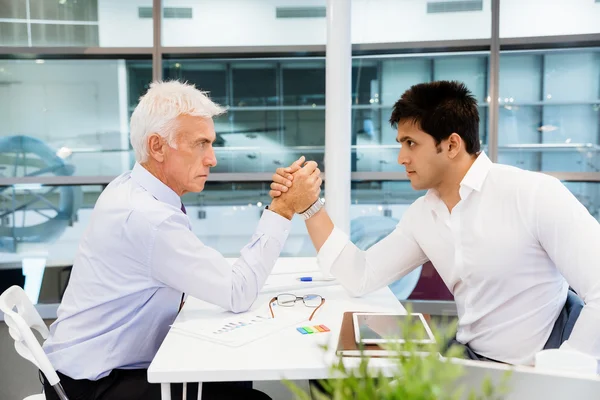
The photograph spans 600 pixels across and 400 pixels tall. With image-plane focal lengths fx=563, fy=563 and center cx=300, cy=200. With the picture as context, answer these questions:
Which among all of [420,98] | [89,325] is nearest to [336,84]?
[420,98]

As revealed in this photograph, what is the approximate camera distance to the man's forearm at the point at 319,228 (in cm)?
209

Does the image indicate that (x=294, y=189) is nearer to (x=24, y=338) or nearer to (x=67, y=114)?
(x=24, y=338)

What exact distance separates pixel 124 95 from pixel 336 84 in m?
1.80

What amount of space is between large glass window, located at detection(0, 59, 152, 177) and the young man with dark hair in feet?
8.75

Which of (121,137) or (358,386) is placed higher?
(121,137)

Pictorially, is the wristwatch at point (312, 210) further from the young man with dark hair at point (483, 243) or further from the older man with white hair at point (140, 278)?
the older man with white hair at point (140, 278)

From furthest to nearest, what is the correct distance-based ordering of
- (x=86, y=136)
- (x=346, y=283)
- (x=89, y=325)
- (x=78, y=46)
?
(x=86, y=136) < (x=78, y=46) < (x=346, y=283) < (x=89, y=325)

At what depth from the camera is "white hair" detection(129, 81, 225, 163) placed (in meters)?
1.80

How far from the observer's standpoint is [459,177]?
192 centimetres

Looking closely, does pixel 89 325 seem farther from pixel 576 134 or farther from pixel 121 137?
pixel 576 134

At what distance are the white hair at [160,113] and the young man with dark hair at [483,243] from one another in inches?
16.4

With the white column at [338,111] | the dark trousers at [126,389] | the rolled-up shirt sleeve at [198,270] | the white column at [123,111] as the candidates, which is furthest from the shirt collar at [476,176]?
the white column at [123,111]

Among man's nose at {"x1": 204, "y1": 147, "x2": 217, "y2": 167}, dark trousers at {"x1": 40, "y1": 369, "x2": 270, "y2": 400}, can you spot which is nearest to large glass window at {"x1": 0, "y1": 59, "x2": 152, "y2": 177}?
man's nose at {"x1": 204, "y1": 147, "x2": 217, "y2": 167}

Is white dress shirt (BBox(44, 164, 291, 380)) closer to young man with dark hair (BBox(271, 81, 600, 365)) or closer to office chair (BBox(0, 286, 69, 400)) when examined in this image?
office chair (BBox(0, 286, 69, 400))
